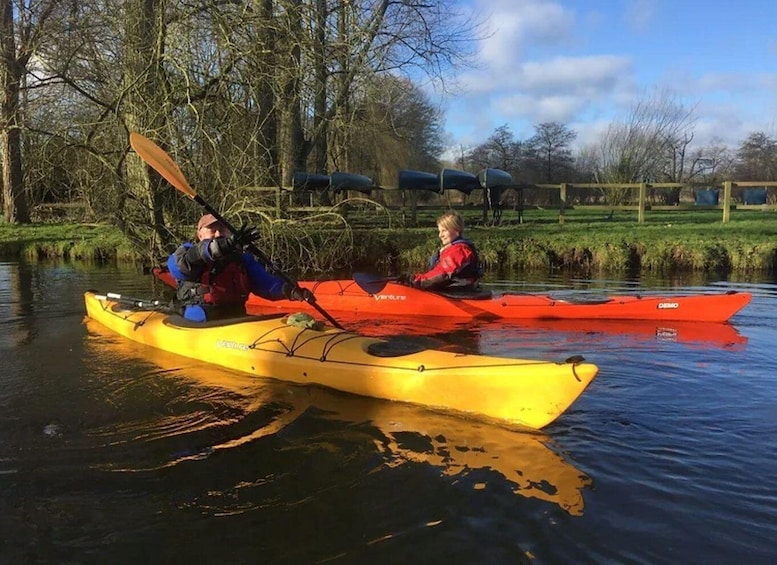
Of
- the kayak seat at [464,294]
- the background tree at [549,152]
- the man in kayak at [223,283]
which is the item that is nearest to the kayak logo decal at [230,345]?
the man in kayak at [223,283]

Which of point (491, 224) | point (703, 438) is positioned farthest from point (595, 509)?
point (491, 224)

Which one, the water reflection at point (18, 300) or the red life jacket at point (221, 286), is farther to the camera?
the water reflection at point (18, 300)

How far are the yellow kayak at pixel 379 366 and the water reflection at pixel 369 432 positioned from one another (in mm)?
98

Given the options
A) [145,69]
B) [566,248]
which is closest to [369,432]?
[145,69]

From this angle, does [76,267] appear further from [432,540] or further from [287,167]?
[432,540]

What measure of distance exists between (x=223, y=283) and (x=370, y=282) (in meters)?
2.13

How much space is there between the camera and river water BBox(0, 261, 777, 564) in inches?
110

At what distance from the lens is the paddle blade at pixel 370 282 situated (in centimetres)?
759

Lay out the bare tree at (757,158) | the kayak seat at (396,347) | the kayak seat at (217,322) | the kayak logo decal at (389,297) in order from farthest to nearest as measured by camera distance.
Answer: the bare tree at (757,158)
the kayak logo decal at (389,297)
the kayak seat at (217,322)
the kayak seat at (396,347)

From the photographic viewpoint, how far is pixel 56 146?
10.4 metres

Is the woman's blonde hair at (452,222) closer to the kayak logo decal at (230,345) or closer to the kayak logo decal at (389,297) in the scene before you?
the kayak logo decal at (389,297)

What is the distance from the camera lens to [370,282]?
766 centimetres

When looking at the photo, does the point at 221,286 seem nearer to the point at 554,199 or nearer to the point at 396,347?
the point at 396,347

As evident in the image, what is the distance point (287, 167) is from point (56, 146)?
436 cm
